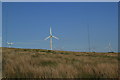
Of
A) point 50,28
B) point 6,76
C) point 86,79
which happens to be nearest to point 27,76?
point 6,76

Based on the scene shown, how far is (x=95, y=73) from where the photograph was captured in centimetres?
598

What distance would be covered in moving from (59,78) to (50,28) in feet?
136

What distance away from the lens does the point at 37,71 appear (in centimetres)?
574

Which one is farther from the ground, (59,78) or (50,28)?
(50,28)

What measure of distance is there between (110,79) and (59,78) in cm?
153

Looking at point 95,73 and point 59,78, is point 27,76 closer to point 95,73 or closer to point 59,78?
point 59,78

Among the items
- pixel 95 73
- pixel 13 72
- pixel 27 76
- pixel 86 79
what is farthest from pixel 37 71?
pixel 95 73

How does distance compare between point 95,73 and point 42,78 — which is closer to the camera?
point 42,78

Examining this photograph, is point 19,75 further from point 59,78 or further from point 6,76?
point 59,78

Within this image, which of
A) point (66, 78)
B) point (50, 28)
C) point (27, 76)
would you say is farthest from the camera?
point (50, 28)

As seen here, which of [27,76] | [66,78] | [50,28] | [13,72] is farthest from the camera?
[50,28]

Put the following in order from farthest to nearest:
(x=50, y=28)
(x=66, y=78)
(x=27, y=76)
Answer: (x=50, y=28), (x=27, y=76), (x=66, y=78)

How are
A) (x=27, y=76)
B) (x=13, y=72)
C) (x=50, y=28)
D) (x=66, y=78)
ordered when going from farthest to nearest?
(x=50, y=28)
(x=13, y=72)
(x=27, y=76)
(x=66, y=78)

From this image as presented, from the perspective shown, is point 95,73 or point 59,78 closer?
point 59,78
